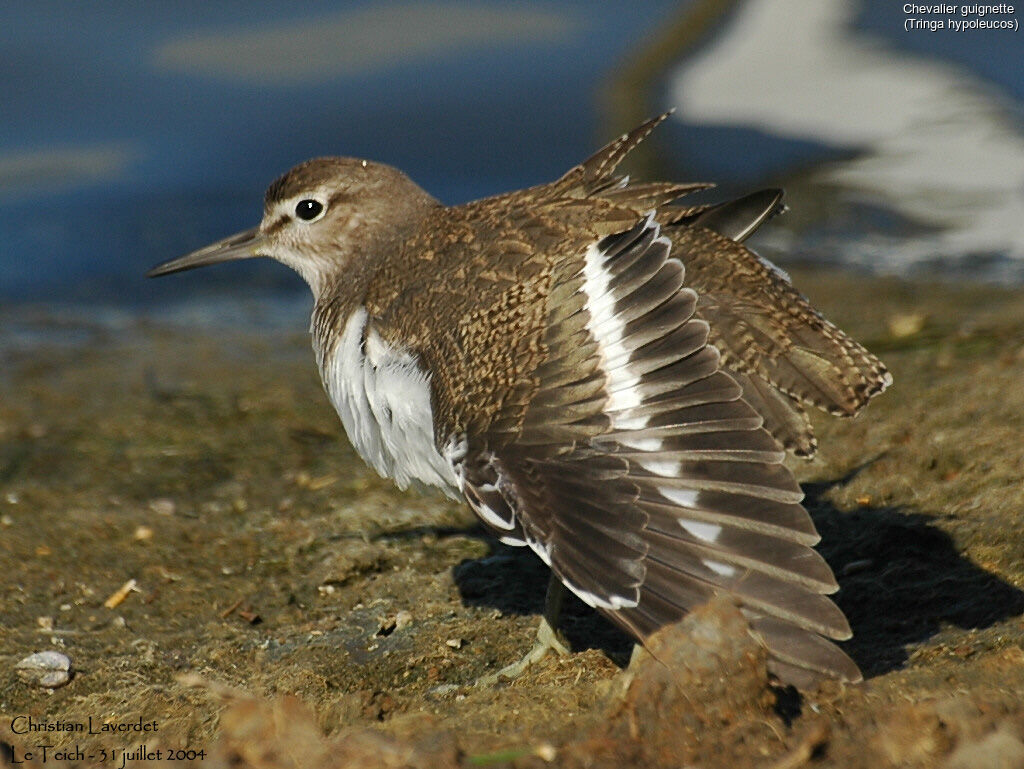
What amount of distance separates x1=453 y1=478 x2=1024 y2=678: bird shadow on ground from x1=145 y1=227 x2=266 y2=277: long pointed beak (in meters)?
1.69

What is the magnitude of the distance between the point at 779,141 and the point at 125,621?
717 centimetres

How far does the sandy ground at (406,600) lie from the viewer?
3395 millimetres

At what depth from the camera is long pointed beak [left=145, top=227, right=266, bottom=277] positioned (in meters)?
6.11

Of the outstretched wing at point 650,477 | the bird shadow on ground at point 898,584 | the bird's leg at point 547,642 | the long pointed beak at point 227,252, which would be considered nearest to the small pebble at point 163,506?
the long pointed beak at point 227,252

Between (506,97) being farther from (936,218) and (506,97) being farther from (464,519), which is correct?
(464,519)

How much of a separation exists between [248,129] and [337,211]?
5498 mm

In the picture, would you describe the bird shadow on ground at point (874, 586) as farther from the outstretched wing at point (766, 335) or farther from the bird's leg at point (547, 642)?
the outstretched wing at point (766, 335)

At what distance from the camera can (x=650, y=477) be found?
3.97 metres

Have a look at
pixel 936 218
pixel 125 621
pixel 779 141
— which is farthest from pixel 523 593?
pixel 779 141

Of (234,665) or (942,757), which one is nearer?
(942,757)

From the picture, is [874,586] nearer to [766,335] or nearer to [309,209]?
[766,335]

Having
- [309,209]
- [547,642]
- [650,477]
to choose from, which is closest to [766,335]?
[650,477]

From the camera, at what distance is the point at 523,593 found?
527 cm

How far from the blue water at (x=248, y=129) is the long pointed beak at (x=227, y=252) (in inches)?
138
